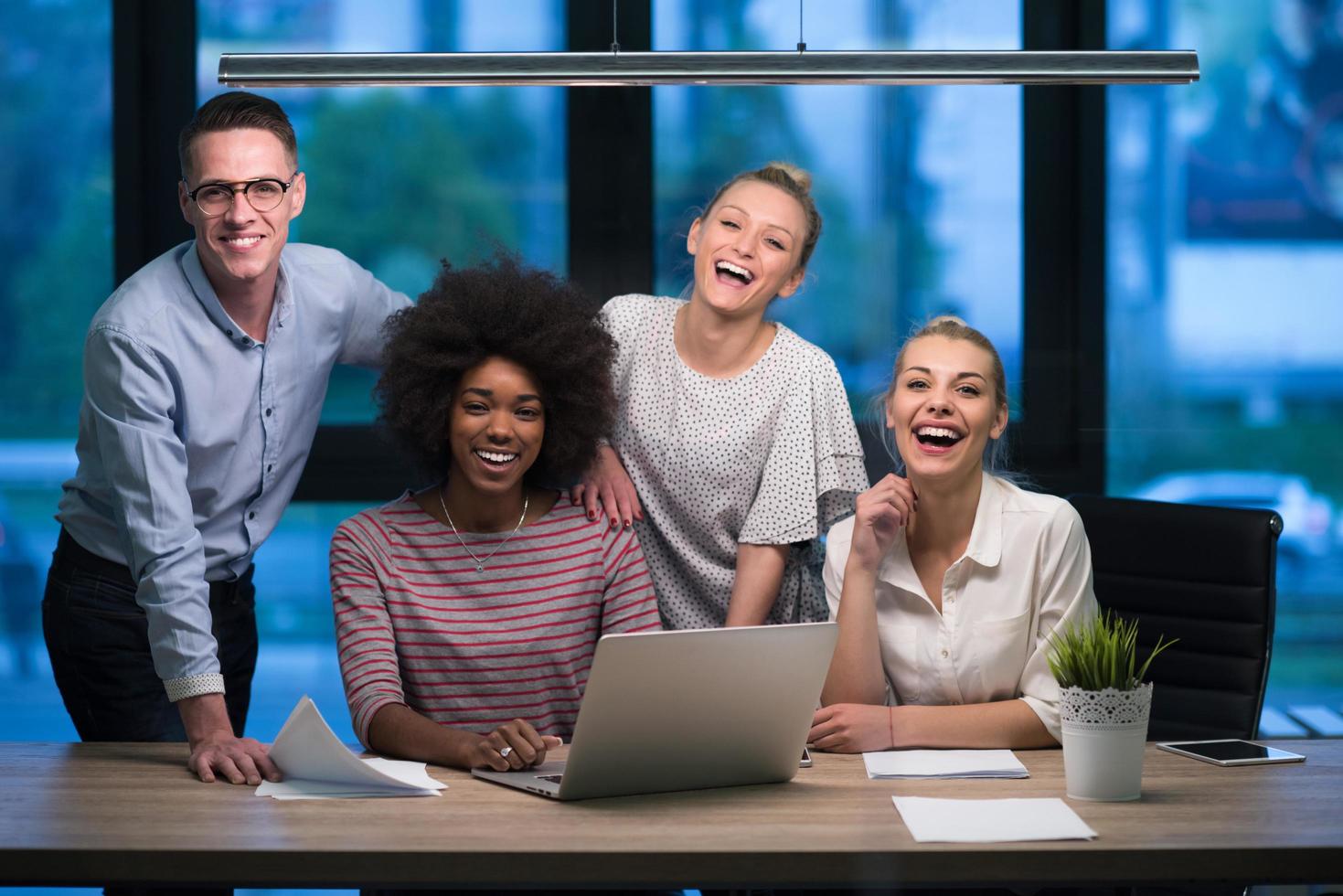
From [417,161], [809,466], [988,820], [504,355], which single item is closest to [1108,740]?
[988,820]

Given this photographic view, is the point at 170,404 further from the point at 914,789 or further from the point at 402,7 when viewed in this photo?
the point at 402,7

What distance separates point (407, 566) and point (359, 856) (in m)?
0.75

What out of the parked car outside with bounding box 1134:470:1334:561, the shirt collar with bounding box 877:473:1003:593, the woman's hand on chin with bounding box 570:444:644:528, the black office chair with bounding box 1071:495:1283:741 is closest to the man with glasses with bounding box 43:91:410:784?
the woman's hand on chin with bounding box 570:444:644:528

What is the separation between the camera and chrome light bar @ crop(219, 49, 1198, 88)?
8.57 ft

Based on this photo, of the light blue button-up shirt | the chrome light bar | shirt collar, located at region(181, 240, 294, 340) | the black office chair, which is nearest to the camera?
the light blue button-up shirt

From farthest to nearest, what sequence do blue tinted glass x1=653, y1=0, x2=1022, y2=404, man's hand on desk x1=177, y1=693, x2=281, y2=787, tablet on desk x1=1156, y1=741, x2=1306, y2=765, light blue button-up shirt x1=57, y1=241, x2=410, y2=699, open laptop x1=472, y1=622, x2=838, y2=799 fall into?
blue tinted glass x1=653, y1=0, x2=1022, y2=404 < light blue button-up shirt x1=57, y1=241, x2=410, y2=699 < tablet on desk x1=1156, y1=741, x2=1306, y2=765 < man's hand on desk x1=177, y1=693, x2=281, y2=787 < open laptop x1=472, y1=622, x2=838, y2=799

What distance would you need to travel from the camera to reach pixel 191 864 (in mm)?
1495

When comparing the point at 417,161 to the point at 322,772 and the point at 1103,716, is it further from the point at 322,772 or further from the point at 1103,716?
the point at 1103,716

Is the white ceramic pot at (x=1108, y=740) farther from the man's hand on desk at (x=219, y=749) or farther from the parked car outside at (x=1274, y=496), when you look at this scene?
the parked car outside at (x=1274, y=496)

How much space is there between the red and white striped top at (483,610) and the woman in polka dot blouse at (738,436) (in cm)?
22

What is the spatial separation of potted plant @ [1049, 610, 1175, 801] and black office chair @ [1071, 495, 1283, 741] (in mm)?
828

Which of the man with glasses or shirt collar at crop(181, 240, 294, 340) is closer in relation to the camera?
the man with glasses

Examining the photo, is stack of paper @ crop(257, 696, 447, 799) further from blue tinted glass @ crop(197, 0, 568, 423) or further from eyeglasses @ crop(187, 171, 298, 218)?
→ blue tinted glass @ crop(197, 0, 568, 423)

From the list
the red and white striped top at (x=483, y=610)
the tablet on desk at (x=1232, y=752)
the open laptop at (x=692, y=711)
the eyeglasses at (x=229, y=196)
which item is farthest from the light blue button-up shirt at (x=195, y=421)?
the tablet on desk at (x=1232, y=752)
